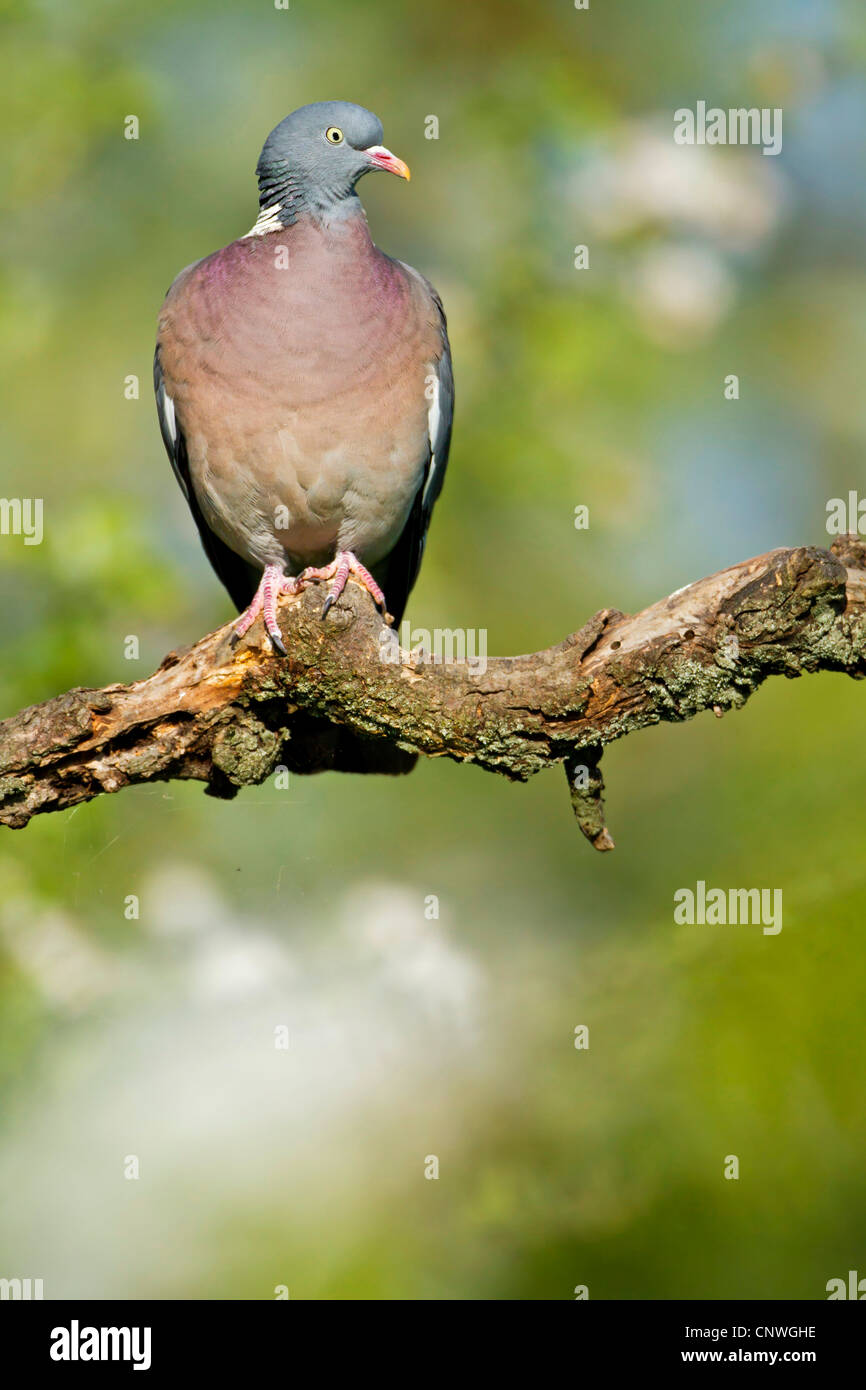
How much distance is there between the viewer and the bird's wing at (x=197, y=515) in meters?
4.29

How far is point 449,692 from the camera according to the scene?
3268 mm

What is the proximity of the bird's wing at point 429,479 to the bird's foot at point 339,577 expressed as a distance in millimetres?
485

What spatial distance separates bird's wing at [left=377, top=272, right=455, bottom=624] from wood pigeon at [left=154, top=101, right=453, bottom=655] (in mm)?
21

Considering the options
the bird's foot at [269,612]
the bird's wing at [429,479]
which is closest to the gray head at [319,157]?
the bird's wing at [429,479]

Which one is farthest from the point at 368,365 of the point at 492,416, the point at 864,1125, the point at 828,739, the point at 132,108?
the point at 864,1125

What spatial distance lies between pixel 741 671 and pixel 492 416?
3.35 meters

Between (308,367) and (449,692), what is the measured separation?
1211 millimetres

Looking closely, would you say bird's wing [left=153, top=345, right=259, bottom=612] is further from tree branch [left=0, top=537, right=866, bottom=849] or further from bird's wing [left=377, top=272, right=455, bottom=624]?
tree branch [left=0, top=537, right=866, bottom=849]

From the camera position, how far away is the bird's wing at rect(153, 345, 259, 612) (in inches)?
169

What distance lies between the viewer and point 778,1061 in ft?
18.0

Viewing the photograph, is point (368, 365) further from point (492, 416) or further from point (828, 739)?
point (828, 739)

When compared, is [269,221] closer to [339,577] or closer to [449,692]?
[339,577]

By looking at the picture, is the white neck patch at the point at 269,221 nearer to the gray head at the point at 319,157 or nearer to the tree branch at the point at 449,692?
the gray head at the point at 319,157

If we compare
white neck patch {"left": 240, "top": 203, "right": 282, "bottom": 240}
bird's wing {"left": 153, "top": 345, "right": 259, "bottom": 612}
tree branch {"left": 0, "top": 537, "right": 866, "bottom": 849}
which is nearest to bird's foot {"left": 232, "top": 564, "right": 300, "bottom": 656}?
tree branch {"left": 0, "top": 537, "right": 866, "bottom": 849}
